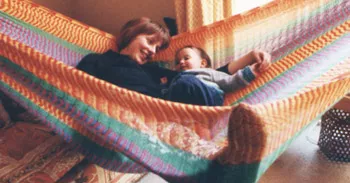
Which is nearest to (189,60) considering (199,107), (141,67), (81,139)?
(141,67)

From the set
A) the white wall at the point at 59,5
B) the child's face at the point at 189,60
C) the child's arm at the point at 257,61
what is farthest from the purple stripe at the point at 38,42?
the white wall at the point at 59,5

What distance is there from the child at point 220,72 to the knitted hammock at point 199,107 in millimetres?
30

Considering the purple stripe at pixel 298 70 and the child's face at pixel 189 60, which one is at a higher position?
the purple stripe at pixel 298 70

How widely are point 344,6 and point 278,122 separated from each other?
64 centimetres

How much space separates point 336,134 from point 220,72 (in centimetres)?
67

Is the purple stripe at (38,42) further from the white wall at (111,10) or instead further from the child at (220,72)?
the white wall at (111,10)

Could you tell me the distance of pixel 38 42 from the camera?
3.69 feet

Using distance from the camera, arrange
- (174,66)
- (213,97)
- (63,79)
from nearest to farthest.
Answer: (63,79)
(213,97)
(174,66)

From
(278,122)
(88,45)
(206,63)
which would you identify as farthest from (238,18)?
(278,122)

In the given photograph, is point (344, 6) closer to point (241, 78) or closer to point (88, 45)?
point (241, 78)

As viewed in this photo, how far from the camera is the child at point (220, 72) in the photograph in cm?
99

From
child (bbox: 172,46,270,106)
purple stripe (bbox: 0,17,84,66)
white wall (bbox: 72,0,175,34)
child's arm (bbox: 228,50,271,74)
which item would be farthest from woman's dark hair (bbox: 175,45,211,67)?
white wall (bbox: 72,0,175,34)

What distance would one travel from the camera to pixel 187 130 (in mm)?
625

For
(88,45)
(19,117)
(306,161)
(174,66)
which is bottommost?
(306,161)
